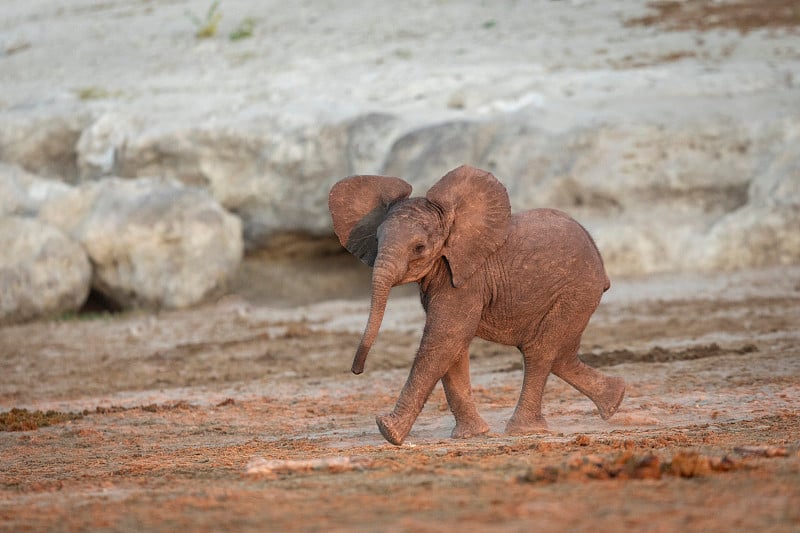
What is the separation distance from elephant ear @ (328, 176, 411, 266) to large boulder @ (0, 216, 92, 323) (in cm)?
978

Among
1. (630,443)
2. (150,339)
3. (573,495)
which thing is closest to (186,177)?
(150,339)

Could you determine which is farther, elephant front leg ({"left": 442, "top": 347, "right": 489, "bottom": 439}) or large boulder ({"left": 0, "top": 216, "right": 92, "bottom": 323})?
large boulder ({"left": 0, "top": 216, "right": 92, "bottom": 323})

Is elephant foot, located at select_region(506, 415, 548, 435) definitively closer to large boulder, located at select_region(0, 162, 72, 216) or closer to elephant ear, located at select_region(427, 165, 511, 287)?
elephant ear, located at select_region(427, 165, 511, 287)

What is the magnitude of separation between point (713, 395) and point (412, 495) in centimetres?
436

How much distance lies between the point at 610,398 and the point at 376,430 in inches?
61.5

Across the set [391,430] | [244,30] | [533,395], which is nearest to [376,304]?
[391,430]

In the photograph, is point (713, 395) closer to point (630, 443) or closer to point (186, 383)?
point (630, 443)

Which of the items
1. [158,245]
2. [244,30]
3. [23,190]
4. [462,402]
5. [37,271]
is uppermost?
[462,402]

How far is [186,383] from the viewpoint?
11.4 m

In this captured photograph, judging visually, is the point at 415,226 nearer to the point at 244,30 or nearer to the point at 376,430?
the point at 376,430

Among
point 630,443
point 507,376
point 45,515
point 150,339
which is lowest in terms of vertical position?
point 150,339

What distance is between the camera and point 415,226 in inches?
283

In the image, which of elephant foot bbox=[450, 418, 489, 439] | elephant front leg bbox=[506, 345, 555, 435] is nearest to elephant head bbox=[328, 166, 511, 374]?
elephant front leg bbox=[506, 345, 555, 435]

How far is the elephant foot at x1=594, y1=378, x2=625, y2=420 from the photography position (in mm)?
7953
